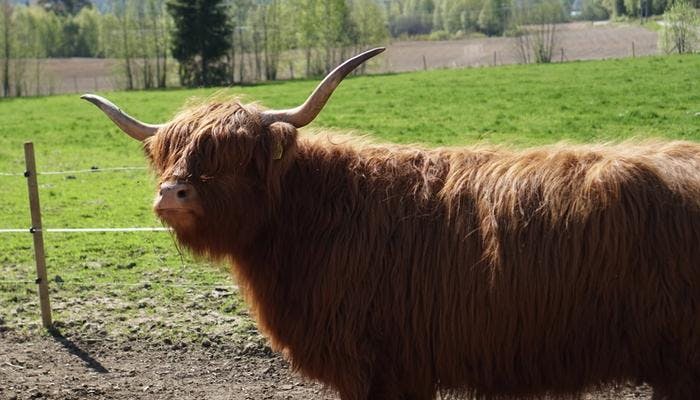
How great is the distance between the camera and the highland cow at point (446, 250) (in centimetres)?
424

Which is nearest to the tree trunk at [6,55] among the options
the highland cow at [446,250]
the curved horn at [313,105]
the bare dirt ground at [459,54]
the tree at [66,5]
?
the bare dirt ground at [459,54]

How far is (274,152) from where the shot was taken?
4691mm

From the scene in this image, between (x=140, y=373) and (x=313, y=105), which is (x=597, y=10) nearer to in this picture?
(x=140, y=373)

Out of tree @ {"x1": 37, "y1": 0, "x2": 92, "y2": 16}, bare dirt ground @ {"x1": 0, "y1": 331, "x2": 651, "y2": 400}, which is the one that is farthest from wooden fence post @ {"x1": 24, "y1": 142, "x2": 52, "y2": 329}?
tree @ {"x1": 37, "y1": 0, "x2": 92, "y2": 16}

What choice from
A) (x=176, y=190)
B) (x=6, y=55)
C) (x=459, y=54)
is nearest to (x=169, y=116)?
(x=176, y=190)

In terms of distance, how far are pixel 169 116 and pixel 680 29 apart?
11.9 m

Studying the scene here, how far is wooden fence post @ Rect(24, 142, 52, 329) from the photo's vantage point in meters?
7.84

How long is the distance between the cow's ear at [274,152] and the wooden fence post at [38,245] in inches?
158

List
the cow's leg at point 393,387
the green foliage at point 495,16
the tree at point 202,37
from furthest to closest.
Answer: the tree at point 202,37
the green foliage at point 495,16
the cow's leg at point 393,387

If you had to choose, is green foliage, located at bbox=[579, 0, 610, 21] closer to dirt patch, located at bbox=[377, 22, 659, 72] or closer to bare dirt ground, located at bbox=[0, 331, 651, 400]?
dirt patch, located at bbox=[377, 22, 659, 72]

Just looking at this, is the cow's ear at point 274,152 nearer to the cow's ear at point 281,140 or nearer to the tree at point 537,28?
the cow's ear at point 281,140

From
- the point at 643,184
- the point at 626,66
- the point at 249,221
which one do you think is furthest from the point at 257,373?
the point at 626,66

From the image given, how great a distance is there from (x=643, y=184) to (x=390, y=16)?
199ft

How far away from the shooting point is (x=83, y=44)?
79.9 m
